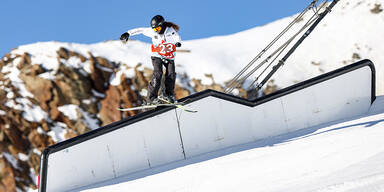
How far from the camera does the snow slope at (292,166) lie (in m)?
3.44

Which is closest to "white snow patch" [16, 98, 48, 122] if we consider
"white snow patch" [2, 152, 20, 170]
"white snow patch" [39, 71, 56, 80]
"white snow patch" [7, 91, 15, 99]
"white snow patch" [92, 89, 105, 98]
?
"white snow patch" [7, 91, 15, 99]

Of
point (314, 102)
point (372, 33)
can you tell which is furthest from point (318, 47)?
point (314, 102)

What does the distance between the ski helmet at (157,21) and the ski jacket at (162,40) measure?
0.21 metres

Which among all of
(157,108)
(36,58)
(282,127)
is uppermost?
A: (36,58)

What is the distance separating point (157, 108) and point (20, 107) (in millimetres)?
18270

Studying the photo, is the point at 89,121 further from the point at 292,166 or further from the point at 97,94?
the point at 292,166

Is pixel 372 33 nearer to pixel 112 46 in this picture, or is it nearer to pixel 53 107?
pixel 112 46

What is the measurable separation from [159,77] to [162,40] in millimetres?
719

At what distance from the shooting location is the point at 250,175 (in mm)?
4301

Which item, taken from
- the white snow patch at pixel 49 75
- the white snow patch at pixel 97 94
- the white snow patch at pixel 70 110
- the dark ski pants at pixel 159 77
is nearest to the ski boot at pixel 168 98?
the dark ski pants at pixel 159 77

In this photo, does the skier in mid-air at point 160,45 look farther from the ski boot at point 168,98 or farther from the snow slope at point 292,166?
the snow slope at point 292,166

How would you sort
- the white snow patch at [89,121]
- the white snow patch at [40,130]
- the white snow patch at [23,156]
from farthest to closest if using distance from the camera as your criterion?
1. the white snow patch at [89,121]
2. the white snow patch at [40,130]
3. the white snow patch at [23,156]

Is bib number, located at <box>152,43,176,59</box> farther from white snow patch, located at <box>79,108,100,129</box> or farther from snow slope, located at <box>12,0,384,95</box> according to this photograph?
white snow patch, located at <box>79,108,100,129</box>

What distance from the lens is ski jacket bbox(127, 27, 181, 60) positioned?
6488mm
